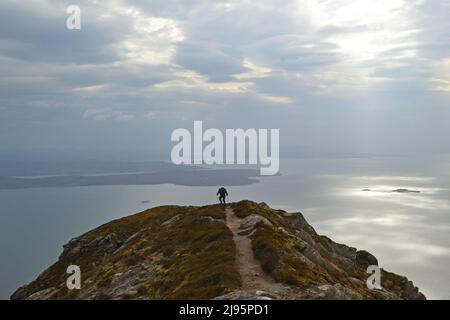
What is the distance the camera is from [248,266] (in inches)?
1356

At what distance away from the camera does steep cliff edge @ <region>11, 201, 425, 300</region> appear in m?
29.9

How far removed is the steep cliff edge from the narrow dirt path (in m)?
0.08

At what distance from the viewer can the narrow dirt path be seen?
2994 cm

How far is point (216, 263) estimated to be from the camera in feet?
115

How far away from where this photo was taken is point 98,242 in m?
67.0

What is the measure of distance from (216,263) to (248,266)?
3138 mm

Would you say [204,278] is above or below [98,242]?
above

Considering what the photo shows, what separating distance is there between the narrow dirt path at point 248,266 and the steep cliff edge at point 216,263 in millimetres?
82

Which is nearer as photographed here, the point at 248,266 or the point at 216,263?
the point at 248,266

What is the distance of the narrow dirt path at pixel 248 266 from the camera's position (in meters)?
29.9

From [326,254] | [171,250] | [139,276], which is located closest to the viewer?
[139,276]
